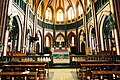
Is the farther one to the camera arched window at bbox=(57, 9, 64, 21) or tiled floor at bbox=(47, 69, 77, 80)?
arched window at bbox=(57, 9, 64, 21)

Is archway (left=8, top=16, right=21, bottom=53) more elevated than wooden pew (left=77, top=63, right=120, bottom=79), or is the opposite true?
archway (left=8, top=16, right=21, bottom=53)

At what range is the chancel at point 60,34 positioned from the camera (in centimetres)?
931

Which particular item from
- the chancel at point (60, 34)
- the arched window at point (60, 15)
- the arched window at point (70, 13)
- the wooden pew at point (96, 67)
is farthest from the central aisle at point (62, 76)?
the arched window at point (60, 15)

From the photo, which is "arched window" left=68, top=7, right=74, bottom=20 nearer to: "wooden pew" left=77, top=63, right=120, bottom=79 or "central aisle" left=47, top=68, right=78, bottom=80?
"central aisle" left=47, top=68, right=78, bottom=80

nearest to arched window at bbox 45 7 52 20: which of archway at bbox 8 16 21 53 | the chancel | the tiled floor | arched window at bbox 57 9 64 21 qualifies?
the chancel

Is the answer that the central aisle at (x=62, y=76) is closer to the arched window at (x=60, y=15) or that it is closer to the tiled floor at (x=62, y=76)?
the tiled floor at (x=62, y=76)

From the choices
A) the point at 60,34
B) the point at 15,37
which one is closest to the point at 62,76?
the point at 15,37

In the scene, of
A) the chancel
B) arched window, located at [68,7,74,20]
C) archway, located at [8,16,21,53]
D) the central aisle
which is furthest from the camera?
arched window, located at [68,7,74,20]

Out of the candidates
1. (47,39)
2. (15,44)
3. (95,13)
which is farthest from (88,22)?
(15,44)

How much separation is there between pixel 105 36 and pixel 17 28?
10568mm

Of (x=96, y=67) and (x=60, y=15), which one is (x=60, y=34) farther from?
(x=96, y=67)

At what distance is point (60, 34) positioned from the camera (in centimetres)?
2483

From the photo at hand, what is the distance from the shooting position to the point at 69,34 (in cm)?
2425

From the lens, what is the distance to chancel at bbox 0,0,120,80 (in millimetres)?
9312
